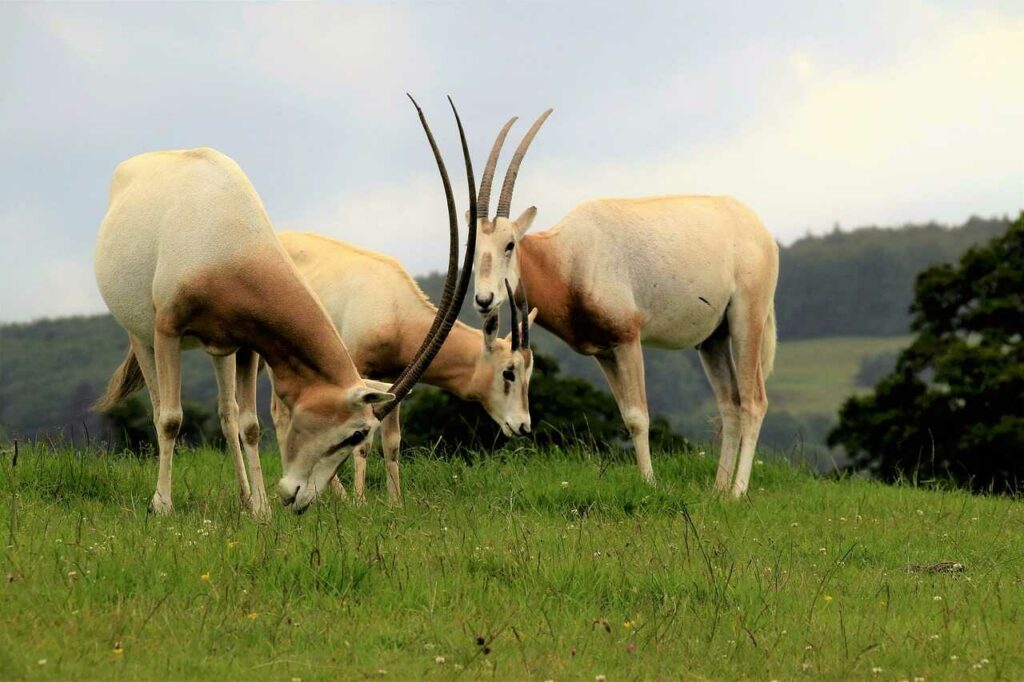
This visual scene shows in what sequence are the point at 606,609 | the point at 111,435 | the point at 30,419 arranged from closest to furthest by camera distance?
1. the point at 606,609
2. the point at 111,435
3. the point at 30,419

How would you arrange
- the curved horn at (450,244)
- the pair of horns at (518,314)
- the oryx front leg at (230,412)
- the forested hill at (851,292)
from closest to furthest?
the curved horn at (450,244)
the oryx front leg at (230,412)
the pair of horns at (518,314)
the forested hill at (851,292)

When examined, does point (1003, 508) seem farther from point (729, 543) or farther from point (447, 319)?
point (447, 319)

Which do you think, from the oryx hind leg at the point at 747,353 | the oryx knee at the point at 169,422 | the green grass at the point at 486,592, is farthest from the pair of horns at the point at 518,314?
the oryx knee at the point at 169,422

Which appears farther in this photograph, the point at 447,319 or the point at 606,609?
the point at 447,319

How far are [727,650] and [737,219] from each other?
6699 millimetres

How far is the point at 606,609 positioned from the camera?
771 cm

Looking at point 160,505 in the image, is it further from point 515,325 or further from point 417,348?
point 515,325

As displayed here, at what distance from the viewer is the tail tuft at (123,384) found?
11766 millimetres

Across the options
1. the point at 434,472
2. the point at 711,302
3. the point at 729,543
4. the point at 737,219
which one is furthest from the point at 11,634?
the point at 737,219

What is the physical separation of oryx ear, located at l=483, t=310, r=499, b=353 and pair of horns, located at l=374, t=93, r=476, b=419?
226 centimetres

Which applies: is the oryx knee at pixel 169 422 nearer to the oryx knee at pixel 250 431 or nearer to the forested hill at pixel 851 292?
the oryx knee at pixel 250 431

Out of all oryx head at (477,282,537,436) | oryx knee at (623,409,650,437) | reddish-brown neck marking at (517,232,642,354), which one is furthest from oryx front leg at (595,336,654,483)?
oryx head at (477,282,537,436)

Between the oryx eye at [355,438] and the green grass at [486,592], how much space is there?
0.53 m

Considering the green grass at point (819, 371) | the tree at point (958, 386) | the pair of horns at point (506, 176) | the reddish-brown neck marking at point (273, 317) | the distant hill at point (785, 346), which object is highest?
the pair of horns at point (506, 176)
